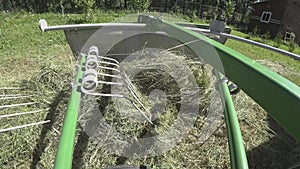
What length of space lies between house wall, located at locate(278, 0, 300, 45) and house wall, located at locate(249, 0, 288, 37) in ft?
0.79

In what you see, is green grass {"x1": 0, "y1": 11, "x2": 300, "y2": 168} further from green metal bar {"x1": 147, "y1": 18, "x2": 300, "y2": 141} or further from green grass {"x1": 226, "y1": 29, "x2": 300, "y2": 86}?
green grass {"x1": 226, "y1": 29, "x2": 300, "y2": 86}

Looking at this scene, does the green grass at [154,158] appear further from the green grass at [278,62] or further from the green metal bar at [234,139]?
the green grass at [278,62]

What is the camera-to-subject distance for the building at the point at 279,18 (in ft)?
43.2

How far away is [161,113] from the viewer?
1642mm

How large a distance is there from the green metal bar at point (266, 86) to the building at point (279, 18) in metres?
13.3

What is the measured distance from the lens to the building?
13.2 meters

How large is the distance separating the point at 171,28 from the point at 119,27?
482 mm

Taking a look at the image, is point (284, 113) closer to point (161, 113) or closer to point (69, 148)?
point (69, 148)

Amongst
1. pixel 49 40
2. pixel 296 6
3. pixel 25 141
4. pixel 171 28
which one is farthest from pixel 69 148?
pixel 296 6

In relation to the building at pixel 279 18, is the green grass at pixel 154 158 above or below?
above

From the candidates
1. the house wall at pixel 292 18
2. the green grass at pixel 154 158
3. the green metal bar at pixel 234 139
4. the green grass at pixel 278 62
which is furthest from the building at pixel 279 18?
the green metal bar at pixel 234 139

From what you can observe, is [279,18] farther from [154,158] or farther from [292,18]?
[154,158]

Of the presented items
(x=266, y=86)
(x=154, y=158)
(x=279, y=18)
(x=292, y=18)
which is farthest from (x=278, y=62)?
(x=279, y=18)

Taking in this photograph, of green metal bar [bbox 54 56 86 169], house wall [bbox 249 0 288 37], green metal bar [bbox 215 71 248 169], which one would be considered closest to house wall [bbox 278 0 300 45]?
house wall [bbox 249 0 288 37]
